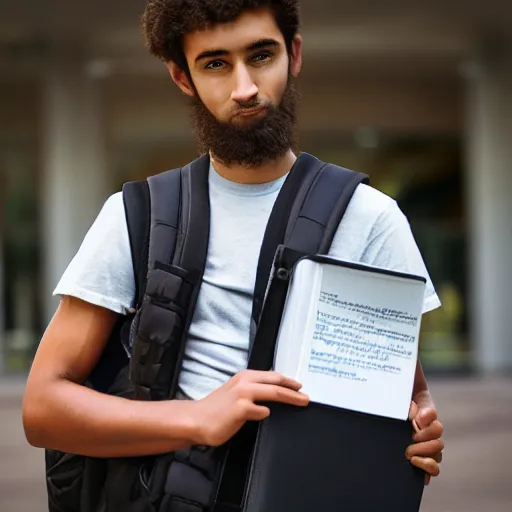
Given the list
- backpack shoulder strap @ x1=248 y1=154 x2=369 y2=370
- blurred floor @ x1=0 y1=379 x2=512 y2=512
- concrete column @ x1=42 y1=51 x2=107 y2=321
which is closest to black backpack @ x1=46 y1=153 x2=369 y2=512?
backpack shoulder strap @ x1=248 y1=154 x2=369 y2=370

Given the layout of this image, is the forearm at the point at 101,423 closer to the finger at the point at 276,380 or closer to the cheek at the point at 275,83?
the finger at the point at 276,380

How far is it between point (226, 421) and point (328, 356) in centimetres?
19

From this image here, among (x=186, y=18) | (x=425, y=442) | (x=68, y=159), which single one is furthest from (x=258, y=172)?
(x=68, y=159)

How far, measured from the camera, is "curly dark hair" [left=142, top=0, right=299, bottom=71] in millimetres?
1885

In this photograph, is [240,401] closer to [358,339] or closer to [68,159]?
[358,339]

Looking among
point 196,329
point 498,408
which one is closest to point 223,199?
point 196,329

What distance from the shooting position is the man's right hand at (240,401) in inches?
67.7

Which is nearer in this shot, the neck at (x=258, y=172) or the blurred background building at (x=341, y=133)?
the neck at (x=258, y=172)

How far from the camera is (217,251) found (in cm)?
195

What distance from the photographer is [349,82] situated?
1580 centimetres

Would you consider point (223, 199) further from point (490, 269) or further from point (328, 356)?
point (490, 269)

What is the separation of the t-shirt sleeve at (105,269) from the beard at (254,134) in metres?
0.20

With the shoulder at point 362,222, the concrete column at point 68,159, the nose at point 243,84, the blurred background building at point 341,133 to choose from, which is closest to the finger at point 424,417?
the shoulder at point 362,222

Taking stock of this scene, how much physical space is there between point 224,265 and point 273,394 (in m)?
0.31
